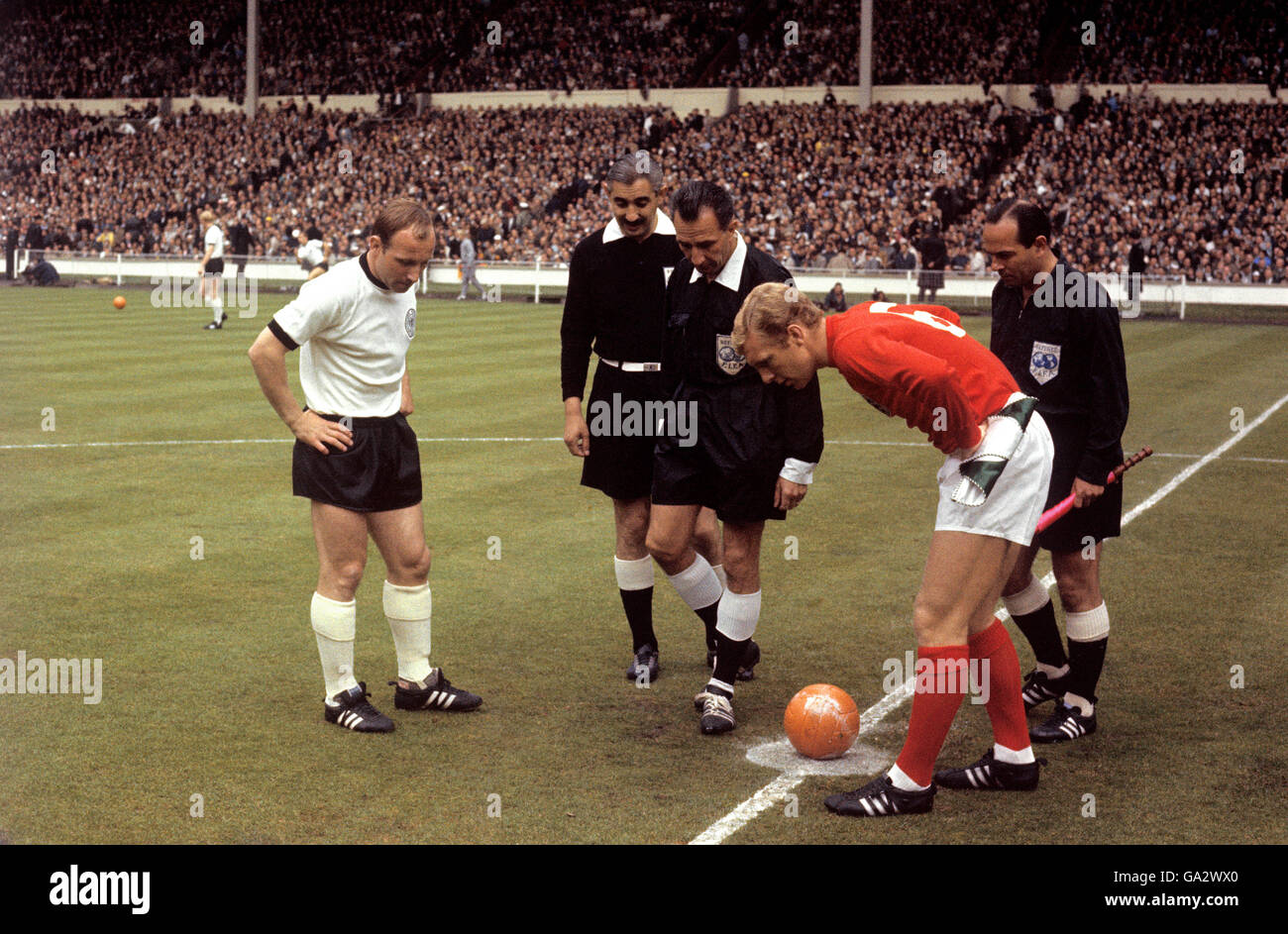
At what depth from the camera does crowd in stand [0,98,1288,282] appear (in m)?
36.3

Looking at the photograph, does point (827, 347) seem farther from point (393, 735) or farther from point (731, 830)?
point (393, 735)

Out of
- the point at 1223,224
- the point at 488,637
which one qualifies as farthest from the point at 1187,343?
the point at 488,637

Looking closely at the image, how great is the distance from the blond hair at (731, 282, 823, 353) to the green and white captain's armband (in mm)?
689

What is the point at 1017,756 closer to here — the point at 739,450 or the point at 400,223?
the point at 739,450

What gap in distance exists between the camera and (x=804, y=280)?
35.3m

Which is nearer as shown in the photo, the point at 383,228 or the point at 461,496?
the point at 383,228

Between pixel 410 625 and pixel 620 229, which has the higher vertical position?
pixel 620 229

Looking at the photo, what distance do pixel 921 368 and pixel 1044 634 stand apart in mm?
2119

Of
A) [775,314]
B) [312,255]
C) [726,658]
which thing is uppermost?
[775,314]

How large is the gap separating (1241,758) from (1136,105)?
38.8 m

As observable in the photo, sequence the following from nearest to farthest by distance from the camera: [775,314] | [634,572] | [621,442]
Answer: [775,314] → [621,442] → [634,572]

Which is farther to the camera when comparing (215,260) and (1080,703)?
(215,260)

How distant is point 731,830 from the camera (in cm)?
498

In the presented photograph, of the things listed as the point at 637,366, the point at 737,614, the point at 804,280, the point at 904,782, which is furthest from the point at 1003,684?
the point at 804,280
